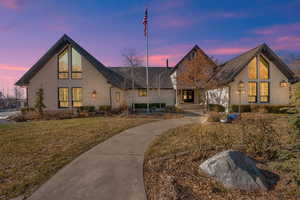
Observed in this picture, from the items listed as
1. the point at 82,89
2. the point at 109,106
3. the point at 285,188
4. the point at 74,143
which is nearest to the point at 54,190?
the point at 74,143

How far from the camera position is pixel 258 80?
15367 millimetres

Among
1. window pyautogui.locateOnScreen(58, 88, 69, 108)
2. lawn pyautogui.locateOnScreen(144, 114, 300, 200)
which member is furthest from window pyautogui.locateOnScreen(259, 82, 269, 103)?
window pyautogui.locateOnScreen(58, 88, 69, 108)

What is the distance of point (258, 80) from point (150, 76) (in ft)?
44.6

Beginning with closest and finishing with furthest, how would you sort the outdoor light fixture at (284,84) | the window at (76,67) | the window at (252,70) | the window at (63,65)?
the outdoor light fixture at (284,84) < the window at (252,70) < the window at (63,65) < the window at (76,67)

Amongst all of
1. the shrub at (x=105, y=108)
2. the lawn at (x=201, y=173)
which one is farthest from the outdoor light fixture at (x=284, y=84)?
the shrub at (x=105, y=108)

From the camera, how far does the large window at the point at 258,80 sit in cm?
1539

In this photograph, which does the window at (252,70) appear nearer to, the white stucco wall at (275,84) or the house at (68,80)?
the white stucco wall at (275,84)

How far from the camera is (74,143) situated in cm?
572

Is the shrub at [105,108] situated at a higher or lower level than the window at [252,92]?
lower

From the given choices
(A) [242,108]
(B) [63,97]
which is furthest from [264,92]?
(B) [63,97]

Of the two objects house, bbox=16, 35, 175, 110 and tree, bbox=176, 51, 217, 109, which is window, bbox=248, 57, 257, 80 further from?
house, bbox=16, 35, 175, 110

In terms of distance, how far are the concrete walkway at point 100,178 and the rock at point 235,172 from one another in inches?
68.6

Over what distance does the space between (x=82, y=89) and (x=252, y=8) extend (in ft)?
61.0

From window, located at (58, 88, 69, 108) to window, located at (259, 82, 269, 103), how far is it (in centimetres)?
2148
